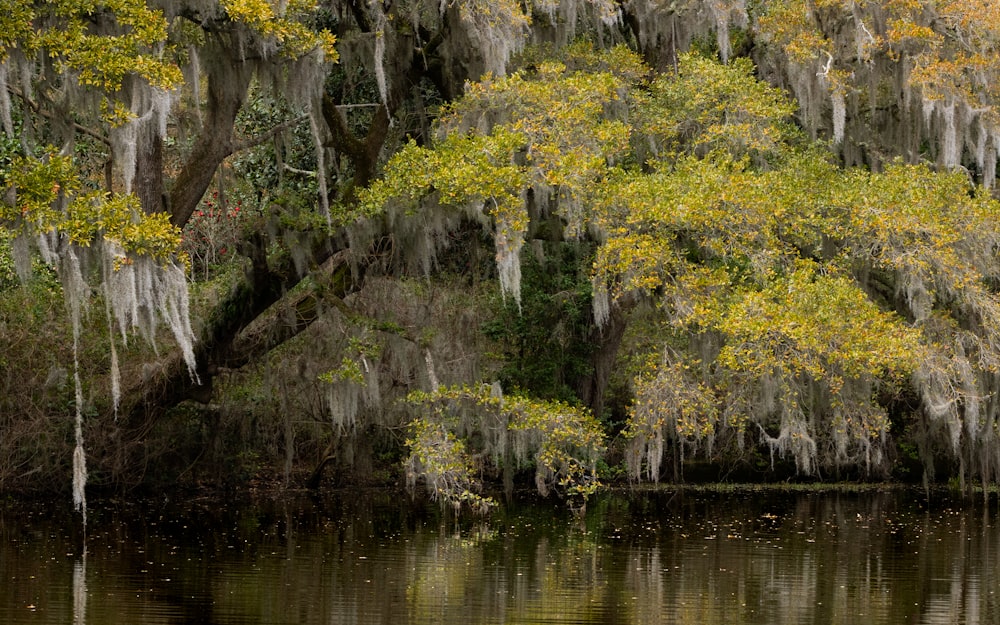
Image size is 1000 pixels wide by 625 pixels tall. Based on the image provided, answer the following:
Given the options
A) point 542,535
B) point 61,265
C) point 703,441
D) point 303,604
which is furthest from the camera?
point 703,441

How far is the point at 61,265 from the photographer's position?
1461cm

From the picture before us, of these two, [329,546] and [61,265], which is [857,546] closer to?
[329,546]

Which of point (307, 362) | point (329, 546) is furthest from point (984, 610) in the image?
point (307, 362)

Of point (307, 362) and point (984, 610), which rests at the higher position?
point (307, 362)

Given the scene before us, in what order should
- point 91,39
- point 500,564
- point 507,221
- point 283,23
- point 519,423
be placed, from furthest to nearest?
1. point 519,423
2. point 507,221
3. point 283,23
4. point 500,564
5. point 91,39

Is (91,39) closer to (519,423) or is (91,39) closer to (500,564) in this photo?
(500,564)

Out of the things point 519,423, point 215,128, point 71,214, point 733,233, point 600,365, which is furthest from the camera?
point 600,365

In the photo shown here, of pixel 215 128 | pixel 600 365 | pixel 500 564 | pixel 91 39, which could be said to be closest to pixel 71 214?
pixel 91 39

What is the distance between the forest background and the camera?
14906 mm

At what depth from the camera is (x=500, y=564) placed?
14750 millimetres

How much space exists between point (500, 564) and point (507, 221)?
3970 mm

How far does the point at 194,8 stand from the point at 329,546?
238 inches

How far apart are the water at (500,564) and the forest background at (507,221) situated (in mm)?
1027

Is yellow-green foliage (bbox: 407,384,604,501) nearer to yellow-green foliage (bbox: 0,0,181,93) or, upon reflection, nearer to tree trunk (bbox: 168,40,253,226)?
tree trunk (bbox: 168,40,253,226)
